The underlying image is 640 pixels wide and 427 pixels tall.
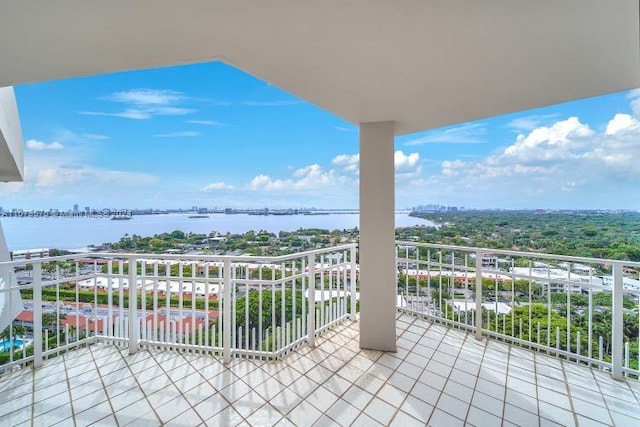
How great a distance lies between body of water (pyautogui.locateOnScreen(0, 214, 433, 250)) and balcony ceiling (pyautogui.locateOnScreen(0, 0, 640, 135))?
1.64 meters

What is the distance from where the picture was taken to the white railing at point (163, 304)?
8.73 feet

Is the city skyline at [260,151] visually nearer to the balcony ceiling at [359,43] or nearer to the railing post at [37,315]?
the balcony ceiling at [359,43]

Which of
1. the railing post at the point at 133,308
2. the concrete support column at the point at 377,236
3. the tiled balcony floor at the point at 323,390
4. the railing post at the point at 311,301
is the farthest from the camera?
the railing post at the point at 311,301

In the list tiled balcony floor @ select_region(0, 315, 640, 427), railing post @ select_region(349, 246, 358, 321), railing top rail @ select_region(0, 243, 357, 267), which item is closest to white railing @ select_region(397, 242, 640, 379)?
tiled balcony floor @ select_region(0, 315, 640, 427)

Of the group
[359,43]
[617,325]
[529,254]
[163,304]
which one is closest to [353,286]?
[529,254]

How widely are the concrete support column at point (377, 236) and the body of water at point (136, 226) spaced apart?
0.21 meters

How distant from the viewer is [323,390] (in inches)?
87.9

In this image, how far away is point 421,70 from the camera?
1.92 m

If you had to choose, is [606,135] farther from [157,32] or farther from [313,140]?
[313,140]

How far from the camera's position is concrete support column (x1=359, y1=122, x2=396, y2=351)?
116 inches

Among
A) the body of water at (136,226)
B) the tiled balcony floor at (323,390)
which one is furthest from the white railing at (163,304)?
the body of water at (136,226)

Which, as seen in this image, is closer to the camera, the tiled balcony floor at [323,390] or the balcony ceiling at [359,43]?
the balcony ceiling at [359,43]

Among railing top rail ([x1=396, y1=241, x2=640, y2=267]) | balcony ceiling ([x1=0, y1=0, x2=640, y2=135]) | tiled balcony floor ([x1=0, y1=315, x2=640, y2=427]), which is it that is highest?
balcony ceiling ([x1=0, y1=0, x2=640, y2=135])

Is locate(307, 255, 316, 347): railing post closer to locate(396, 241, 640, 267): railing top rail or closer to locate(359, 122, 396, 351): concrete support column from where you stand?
locate(359, 122, 396, 351): concrete support column
